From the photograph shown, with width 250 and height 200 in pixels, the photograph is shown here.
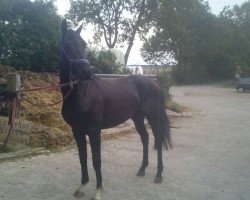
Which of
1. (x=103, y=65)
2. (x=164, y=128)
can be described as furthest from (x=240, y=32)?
(x=164, y=128)

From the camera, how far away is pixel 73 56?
501 cm

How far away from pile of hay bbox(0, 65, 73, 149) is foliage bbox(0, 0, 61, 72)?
2097 millimetres

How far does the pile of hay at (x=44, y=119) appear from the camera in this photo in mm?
8273

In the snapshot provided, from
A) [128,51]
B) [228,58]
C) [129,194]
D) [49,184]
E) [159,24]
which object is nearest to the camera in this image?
[129,194]

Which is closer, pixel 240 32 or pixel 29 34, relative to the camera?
pixel 29 34

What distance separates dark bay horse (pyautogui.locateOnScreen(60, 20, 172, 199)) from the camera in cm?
506

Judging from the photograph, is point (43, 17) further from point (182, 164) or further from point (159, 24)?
point (159, 24)

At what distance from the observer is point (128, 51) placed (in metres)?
37.8

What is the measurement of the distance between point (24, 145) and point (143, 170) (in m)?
2.71

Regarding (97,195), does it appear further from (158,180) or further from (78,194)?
(158,180)

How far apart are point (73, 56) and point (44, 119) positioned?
478 cm

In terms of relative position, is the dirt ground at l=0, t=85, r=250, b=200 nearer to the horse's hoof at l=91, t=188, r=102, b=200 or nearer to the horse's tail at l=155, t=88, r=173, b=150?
the horse's hoof at l=91, t=188, r=102, b=200

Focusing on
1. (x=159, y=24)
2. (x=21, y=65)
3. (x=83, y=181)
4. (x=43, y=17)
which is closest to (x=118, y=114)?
(x=83, y=181)

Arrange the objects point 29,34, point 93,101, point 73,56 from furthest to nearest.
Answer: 1. point 29,34
2. point 93,101
3. point 73,56
